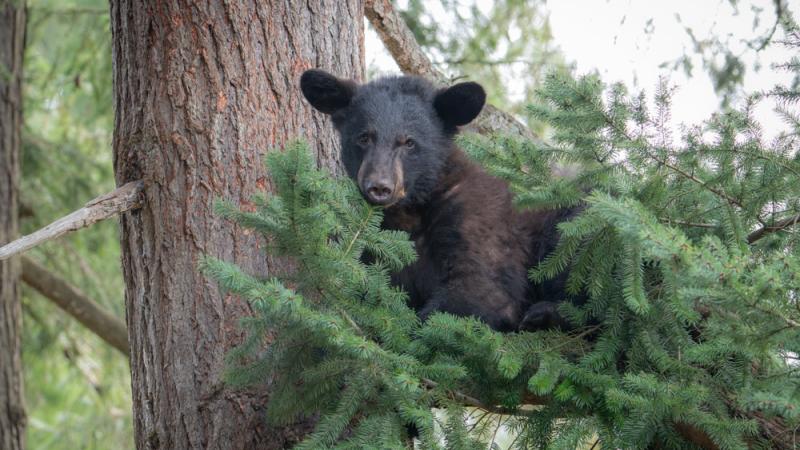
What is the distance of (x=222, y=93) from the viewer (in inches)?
188

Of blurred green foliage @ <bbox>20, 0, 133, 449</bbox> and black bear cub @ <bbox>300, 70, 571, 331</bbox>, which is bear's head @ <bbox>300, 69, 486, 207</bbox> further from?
blurred green foliage @ <bbox>20, 0, 133, 449</bbox>

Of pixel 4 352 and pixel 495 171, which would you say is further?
pixel 4 352

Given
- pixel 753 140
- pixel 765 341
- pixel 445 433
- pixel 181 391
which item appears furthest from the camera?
pixel 181 391

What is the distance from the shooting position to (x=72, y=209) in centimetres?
936

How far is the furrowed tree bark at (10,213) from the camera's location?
802 centimetres

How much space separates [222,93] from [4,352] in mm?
4613

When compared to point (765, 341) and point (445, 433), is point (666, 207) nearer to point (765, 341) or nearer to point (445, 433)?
point (765, 341)

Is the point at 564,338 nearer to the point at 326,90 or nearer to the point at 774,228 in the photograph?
the point at 774,228

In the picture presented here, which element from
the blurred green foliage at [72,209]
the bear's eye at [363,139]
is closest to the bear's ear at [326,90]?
the bear's eye at [363,139]

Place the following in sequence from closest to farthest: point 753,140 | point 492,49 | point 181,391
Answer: point 753,140 < point 181,391 < point 492,49

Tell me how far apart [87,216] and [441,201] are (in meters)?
1.93

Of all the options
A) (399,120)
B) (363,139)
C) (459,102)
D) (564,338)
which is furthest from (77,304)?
(564,338)

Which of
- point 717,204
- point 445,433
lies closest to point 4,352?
point 445,433

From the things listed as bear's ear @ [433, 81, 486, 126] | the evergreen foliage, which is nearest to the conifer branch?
the evergreen foliage
